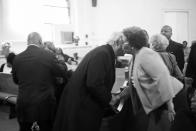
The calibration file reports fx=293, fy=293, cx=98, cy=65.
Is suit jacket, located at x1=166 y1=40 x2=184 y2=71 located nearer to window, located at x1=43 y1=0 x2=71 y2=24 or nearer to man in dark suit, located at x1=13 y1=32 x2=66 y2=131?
man in dark suit, located at x1=13 y1=32 x2=66 y2=131

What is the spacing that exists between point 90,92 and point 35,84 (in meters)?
0.74

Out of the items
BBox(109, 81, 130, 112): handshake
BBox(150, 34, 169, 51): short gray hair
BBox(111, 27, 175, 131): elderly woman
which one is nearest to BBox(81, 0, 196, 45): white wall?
BBox(150, 34, 169, 51): short gray hair

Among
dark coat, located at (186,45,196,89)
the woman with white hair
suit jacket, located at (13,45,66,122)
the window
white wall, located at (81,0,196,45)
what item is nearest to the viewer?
the woman with white hair

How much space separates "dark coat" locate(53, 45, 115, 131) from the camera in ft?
7.63

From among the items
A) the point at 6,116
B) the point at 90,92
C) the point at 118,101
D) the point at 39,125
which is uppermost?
the point at 90,92

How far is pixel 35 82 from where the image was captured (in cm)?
287

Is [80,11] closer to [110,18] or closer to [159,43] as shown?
[110,18]

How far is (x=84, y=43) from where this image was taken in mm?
9328

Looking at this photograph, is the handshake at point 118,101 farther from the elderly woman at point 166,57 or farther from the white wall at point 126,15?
the white wall at point 126,15

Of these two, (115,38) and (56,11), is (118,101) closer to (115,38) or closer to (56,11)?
(115,38)

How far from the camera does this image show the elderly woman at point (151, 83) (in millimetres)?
2426

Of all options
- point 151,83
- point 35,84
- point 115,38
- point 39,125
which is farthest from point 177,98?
point 39,125

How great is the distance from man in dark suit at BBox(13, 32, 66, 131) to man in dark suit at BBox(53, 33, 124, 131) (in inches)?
19.2

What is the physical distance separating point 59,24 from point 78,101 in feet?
21.7
